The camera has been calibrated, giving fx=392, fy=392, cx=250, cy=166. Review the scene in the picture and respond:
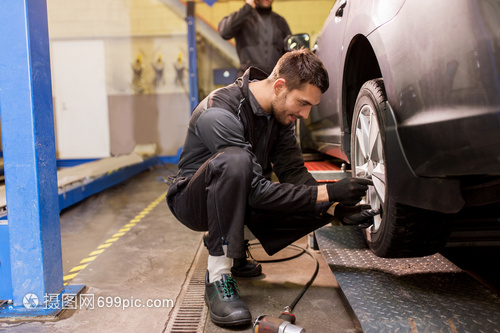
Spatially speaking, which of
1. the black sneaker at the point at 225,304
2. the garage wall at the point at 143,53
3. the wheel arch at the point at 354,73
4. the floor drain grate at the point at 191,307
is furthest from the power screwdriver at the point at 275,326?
the garage wall at the point at 143,53

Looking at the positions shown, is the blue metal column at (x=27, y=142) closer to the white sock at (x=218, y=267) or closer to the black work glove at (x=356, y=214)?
the white sock at (x=218, y=267)

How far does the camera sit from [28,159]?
4.95ft

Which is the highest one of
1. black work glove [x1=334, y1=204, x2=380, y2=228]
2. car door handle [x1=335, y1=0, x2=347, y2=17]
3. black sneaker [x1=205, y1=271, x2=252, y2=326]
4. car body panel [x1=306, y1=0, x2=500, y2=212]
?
car door handle [x1=335, y1=0, x2=347, y2=17]

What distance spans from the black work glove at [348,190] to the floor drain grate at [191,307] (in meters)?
0.71

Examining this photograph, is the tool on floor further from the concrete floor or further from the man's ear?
the man's ear

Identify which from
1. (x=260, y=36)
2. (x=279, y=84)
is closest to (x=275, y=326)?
(x=279, y=84)

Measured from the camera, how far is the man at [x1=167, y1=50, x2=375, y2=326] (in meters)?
1.49

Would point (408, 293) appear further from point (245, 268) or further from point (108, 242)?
point (108, 242)

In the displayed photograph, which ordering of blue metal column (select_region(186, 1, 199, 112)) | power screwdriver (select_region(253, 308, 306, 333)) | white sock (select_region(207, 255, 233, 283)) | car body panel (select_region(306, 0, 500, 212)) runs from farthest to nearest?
blue metal column (select_region(186, 1, 199, 112)) → white sock (select_region(207, 255, 233, 283)) → power screwdriver (select_region(253, 308, 306, 333)) → car body panel (select_region(306, 0, 500, 212))

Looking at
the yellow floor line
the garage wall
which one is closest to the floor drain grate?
the yellow floor line

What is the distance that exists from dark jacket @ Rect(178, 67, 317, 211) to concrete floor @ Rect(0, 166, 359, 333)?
441mm

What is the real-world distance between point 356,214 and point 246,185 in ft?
1.54

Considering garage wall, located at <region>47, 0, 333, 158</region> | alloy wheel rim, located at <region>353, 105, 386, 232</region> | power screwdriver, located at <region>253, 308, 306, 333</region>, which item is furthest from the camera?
garage wall, located at <region>47, 0, 333, 158</region>

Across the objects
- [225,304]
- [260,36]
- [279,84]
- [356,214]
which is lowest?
[225,304]
